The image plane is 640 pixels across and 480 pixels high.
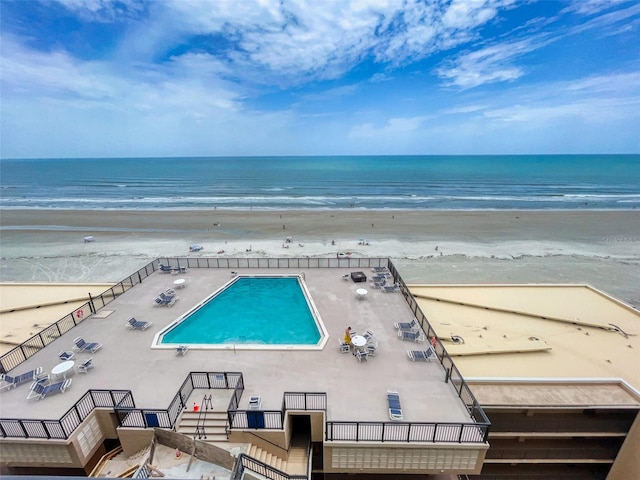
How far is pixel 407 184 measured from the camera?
104 m

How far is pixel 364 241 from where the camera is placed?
4056cm

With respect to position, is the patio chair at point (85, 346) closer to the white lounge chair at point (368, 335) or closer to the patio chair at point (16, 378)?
the patio chair at point (16, 378)

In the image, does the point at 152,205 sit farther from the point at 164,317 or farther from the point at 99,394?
the point at 99,394

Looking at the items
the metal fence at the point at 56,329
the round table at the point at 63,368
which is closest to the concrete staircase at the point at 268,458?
the round table at the point at 63,368

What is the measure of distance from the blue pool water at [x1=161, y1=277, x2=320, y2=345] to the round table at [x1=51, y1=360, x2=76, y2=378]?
3.52 metres

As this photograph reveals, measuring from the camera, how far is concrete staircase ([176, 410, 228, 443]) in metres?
9.85

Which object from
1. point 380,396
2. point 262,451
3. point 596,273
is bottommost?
point 596,273

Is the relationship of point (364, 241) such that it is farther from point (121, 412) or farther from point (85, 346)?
point (121, 412)

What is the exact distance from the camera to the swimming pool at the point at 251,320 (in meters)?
14.1

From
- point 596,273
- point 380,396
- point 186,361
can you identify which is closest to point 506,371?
point 380,396

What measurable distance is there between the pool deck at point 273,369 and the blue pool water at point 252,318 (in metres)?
0.82

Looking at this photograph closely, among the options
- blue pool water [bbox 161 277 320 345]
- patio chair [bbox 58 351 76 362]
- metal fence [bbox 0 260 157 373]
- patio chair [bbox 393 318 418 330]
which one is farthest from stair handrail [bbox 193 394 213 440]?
patio chair [bbox 393 318 418 330]

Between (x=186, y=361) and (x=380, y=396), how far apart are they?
827 centimetres

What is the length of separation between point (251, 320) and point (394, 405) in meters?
8.65
